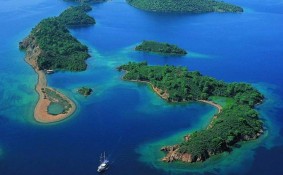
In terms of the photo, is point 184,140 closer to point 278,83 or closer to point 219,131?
point 219,131

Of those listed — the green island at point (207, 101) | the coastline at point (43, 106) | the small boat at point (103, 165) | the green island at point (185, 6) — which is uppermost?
the green island at point (185, 6)

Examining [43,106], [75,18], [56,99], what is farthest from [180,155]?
[75,18]

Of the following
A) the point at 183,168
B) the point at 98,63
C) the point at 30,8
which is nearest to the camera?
the point at 183,168

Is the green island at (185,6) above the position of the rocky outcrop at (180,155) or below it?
above

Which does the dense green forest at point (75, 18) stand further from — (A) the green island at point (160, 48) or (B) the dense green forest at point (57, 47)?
(A) the green island at point (160, 48)

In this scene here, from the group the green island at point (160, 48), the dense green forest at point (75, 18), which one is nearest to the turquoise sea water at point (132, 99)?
the green island at point (160, 48)

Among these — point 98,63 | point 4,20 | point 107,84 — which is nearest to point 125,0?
point 4,20

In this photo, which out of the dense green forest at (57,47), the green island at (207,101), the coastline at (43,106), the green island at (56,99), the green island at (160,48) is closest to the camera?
the green island at (207,101)
